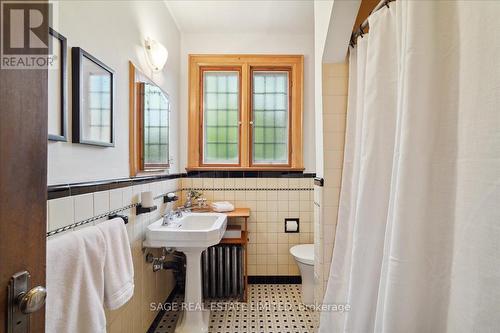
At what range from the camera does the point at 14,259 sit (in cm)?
45

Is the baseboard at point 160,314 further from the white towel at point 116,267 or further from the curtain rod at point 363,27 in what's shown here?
the curtain rod at point 363,27

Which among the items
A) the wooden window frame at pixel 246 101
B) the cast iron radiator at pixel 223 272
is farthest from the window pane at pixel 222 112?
the cast iron radiator at pixel 223 272

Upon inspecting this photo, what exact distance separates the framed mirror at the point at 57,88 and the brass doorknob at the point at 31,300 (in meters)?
0.59

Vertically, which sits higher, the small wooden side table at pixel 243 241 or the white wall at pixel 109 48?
the white wall at pixel 109 48

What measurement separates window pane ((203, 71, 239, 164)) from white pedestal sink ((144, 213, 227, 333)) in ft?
2.40

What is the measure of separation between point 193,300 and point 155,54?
1725 mm

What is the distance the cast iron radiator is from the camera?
7.27 feet

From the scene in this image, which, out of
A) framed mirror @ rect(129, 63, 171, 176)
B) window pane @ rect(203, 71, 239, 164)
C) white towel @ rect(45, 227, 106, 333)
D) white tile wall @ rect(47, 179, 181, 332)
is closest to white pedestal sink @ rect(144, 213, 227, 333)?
white tile wall @ rect(47, 179, 181, 332)

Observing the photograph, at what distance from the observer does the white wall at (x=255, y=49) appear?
2.47 m

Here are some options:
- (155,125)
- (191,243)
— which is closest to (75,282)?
(191,243)

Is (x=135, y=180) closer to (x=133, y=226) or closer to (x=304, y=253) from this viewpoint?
(x=133, y=226)

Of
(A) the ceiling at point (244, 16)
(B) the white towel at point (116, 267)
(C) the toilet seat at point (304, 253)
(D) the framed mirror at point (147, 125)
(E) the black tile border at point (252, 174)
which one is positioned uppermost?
(A) the ceiling at point (244, 16)

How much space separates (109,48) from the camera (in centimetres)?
126

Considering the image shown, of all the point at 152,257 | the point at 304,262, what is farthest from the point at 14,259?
the point at 304,262
